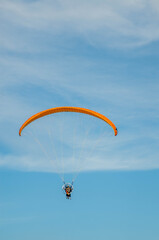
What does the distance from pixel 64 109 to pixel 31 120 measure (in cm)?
471

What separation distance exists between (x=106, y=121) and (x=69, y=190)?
10.0 m

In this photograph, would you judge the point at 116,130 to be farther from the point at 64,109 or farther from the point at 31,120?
the point at 31,120

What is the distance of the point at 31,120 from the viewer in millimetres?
67062

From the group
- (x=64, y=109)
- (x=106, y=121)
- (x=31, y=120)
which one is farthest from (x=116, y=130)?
(x=31, y=120)

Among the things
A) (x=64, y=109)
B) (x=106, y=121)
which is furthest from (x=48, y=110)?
(x=106, y=121)

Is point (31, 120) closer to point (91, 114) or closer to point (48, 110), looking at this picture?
point (48, 110)

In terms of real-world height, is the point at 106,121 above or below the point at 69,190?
above

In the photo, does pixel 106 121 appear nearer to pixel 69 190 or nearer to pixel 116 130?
pixel 116 130

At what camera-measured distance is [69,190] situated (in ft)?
219

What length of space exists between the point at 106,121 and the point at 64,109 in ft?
17.6

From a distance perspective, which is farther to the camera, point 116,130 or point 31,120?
point 31,120

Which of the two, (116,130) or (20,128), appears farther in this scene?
(20,128)

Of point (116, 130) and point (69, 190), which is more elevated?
point (116, 130)

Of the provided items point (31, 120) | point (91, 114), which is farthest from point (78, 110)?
point (31, 120)
